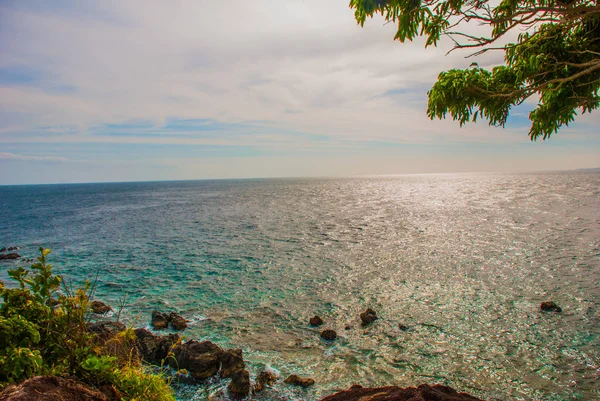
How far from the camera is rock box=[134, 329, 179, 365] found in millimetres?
14523

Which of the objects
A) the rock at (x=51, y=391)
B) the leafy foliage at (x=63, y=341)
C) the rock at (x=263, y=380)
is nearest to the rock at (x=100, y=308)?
the rock at (x=263, y=380)

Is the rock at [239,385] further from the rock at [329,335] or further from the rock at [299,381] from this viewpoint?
the rock at [329,335]

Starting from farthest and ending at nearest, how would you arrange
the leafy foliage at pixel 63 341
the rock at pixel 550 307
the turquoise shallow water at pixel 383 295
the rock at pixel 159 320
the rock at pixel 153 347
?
the rock at pixel 550 307
the rock at pixel 159 320
the rock at pixel 153 347
the turquoise shallow water at pixel 383 295
the leafy foliage at pixel 63 341

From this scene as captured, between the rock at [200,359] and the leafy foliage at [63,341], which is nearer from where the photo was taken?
the leafy foliage at [63,341]

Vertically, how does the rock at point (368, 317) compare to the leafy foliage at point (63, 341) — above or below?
below

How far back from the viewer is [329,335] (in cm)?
1702

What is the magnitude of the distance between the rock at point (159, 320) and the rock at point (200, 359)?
14.4 feet

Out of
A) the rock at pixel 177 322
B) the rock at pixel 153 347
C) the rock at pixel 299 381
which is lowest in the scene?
the rock at pixel 299 381

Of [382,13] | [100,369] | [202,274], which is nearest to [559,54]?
[382,13]

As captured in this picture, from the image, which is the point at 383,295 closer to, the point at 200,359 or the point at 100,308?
the point at 200,359

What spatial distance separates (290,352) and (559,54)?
15622 mm

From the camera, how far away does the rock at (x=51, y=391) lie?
344 centimetres

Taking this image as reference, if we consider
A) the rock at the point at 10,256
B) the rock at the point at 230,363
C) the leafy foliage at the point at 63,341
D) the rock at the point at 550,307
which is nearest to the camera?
the leafy foliage at the point at 63,341

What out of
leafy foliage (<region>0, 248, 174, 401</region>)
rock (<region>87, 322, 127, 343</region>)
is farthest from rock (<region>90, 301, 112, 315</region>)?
leafy foliage (<region>0, 248, 174, 401</region>)
